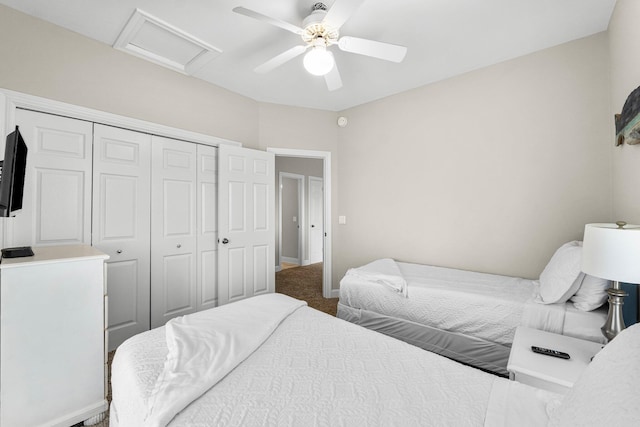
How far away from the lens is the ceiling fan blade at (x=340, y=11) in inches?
57.8

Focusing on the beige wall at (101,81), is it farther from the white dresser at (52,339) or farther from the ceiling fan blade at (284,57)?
the white dresser at (52,339)

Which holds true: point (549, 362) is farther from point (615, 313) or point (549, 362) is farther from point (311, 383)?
point (311, 383)

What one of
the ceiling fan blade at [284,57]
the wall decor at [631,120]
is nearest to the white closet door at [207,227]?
the ceiling fan blade at [284,57]

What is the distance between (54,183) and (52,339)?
126cm

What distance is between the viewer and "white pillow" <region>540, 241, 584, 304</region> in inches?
67.8

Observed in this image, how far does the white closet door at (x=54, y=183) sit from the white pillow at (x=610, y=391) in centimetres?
298

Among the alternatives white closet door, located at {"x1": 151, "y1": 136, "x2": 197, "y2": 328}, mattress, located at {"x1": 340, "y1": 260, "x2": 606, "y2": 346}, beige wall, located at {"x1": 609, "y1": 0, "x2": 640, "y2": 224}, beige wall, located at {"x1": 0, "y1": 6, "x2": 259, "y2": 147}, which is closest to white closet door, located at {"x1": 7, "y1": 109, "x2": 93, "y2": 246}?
beige wall, located at {"x1": 0, "y1": 6, "x2": 259, "y2": 147}

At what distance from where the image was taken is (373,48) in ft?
6.12

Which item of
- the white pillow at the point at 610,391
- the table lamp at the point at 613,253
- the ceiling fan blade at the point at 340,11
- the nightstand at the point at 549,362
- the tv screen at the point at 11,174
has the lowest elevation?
the nightstand at the point at 549,362

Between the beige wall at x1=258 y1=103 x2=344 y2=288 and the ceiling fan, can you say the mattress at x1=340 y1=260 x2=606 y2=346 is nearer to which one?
the beige wall at x1=258 y1=103 x2=344 y2=288

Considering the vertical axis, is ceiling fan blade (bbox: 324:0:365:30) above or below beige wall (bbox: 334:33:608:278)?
above

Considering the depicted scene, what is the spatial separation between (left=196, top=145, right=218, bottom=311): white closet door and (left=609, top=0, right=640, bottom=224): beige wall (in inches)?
134

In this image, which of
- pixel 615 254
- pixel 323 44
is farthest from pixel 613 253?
pixel 323 44

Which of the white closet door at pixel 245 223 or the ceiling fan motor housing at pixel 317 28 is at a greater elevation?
the ceiling fan motor housing at pixel 317 28
